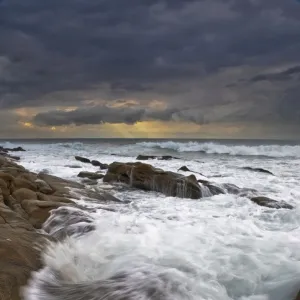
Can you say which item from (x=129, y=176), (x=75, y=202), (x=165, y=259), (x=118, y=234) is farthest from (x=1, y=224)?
(x=129, y=176)

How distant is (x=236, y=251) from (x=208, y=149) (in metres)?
36.9

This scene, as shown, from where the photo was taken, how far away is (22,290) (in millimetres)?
3604

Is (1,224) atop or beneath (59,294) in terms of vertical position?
atop

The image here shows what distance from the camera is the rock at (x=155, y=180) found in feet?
35.5

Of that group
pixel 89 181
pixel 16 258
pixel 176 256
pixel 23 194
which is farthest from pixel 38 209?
pixel 89 181

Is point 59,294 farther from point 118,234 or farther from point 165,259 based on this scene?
point 118,234

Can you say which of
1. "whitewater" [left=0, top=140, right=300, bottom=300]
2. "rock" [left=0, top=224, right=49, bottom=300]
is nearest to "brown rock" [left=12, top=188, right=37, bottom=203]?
"whitewater" [left=0, top=140, right=300, bottom=300]

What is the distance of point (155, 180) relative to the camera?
37.9 feet

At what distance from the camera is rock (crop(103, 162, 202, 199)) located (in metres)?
10.8

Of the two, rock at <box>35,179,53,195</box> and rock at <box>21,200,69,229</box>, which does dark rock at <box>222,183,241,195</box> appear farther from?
rock at <box>21,200,69,229</box>

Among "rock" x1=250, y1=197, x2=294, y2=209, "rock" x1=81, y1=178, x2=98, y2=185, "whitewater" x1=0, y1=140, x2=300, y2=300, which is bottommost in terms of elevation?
"whitewater" x1=0, y1=140, x2=300, y2=300

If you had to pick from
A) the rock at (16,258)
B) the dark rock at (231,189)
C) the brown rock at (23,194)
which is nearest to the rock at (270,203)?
the dark rock at (231,189)

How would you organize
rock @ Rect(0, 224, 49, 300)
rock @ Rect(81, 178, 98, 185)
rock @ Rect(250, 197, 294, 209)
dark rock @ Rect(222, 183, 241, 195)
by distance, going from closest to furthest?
rock @ Rect(0, 224, 49, 300)
rock @ Rect(250, 197, 294, 209)
dark rock @ Rect(222, 183, 241, 195)
rock @ Rect(81, 178, 98, 185)

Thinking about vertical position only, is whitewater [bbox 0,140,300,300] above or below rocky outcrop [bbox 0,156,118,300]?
below
